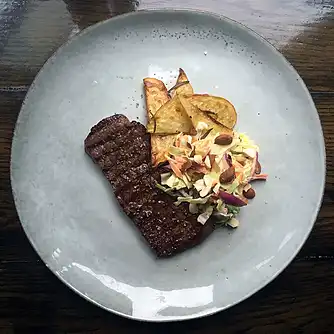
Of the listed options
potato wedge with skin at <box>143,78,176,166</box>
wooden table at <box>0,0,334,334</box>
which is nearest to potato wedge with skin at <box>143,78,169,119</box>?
potato wedge with skin at <box>143,78,176,166</box>

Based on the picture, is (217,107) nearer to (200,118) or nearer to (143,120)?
(200,118)

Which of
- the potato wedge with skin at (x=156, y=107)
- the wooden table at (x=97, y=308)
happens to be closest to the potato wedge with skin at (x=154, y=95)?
the potato wedge with skin at (x=156, y=107)

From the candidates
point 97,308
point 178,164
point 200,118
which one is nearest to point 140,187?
point 178,164

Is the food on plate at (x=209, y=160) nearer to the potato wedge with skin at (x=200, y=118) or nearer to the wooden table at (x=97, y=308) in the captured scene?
the potato wedge with skin at (x=200, y=118)

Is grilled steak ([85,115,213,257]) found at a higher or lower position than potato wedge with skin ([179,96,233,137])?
lower

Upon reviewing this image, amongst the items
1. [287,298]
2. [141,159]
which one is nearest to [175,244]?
[141,159]

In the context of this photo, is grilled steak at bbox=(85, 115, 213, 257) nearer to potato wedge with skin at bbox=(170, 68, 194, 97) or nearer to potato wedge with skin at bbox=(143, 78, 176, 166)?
potato wedge with skin at bbox=(143, 78, 176, 166)
